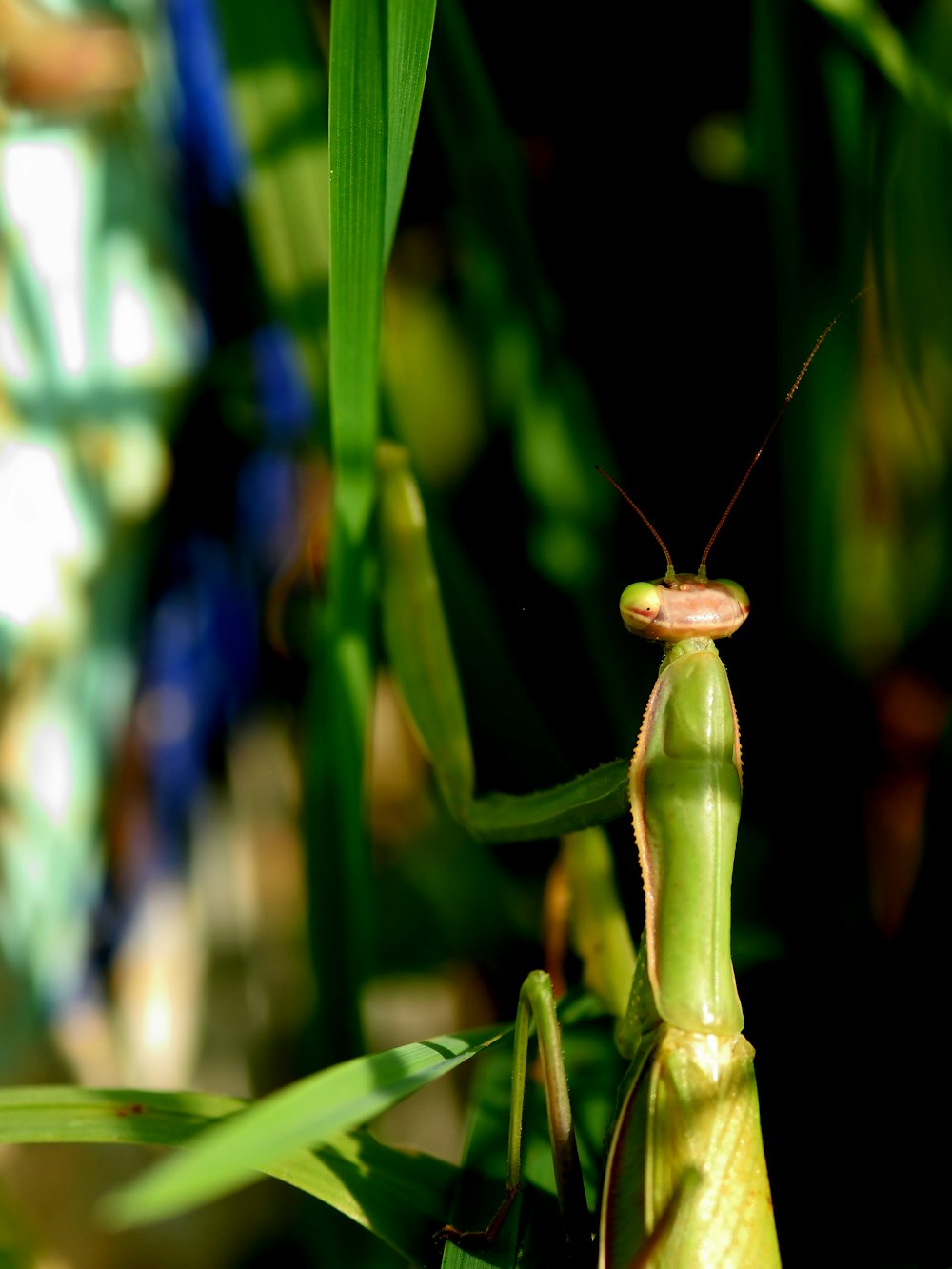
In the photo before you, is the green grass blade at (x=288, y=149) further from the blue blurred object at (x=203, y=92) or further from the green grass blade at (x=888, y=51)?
the green grass blade at (x=888, y=51)

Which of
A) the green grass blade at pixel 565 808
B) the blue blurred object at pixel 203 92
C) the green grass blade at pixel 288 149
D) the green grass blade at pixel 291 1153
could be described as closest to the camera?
the green grass blade at pixel 291 1153

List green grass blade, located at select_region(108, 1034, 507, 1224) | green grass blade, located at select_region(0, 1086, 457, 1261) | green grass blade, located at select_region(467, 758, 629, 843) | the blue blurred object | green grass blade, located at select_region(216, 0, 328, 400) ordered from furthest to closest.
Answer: the blue blurred object < green grass blade, located at select_region(216, 0, 328, 400) < green grass blade, located at select_region(467, 758, 629, 843) < green grass blade, located at select_region(0, 1086, 457, 1261) < green grass blade, located at select_region(108, 1034, 507, 1224)

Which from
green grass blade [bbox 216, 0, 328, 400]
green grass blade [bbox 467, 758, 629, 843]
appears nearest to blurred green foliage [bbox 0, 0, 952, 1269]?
green grass blade [bbox 216, 0, 328, 400]

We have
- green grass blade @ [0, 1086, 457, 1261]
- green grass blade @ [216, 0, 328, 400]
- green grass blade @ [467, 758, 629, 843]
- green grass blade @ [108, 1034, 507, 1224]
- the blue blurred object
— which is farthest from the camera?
the blue blurred object

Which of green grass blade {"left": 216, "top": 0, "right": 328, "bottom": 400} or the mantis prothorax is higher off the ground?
green grass blade {"left": 216, "top": 0, "right": 328, "bottom": 400}

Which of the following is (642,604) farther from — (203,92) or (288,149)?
(203,92)

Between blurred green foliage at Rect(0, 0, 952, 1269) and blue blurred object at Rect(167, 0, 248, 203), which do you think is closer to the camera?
blurred green foliage at Rect(0, 0, 952, 1269)

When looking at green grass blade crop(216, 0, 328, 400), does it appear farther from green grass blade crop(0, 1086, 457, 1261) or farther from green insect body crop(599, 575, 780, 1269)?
green grass blade crop(0, 1086, 457, 1261)

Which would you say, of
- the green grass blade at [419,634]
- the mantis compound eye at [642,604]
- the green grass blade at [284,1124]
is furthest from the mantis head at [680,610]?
the green grass blade at [284,1124]
